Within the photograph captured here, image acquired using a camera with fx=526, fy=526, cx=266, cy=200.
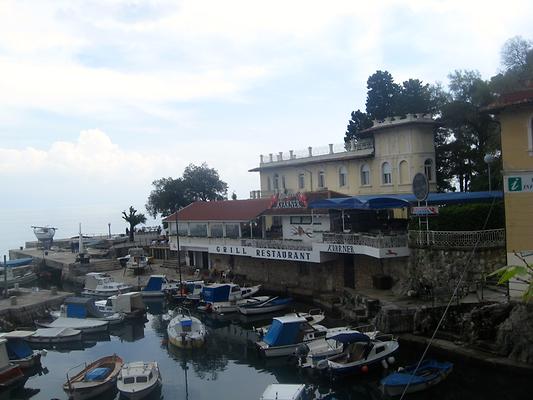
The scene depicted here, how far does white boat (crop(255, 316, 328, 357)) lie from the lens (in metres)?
28.3

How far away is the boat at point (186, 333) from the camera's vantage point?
31.0 metres

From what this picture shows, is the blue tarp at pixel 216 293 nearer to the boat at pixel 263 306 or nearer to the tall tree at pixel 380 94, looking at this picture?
the boat at pixel 263 306

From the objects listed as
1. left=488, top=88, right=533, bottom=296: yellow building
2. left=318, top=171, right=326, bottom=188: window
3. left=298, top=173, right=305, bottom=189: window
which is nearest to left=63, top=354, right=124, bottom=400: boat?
left=488, top=88, right=533, bottom=296: yellow building

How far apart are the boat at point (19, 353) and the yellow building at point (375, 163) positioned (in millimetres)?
30472

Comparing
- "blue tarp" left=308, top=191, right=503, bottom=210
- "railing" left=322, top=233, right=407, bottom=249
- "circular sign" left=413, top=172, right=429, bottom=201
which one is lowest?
"railing" left=322, top=233, right=407, bottom=249

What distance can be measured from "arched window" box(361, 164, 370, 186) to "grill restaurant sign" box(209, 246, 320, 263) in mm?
11643

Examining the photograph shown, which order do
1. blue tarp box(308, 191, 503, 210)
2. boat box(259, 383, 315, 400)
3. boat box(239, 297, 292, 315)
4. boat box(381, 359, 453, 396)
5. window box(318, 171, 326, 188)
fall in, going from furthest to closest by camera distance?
window box(318, 171, 326, 188), boat box(239, 297, 292, 315), blue tarp box(308, 191, 503, 210), boat box(381, 359, 453, 396), boat box(259, 383, 315, 400)

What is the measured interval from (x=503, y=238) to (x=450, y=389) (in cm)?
1070

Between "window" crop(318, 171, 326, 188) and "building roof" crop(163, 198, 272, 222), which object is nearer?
"building roof" crop(163, 198, 272, 222)

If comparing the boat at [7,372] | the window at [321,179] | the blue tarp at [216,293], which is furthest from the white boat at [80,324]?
the window at [321,179]

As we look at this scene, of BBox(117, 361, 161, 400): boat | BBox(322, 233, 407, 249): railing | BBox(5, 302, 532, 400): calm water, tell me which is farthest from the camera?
BBox(322, 233, 407, 249): railing

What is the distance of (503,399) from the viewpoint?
20547 mm

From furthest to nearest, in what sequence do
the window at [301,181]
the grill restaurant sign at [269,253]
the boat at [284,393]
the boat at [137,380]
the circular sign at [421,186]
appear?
1. the window at [301,181]
2. the grill restaurant sign at [269,253]
3. the circular sign at [421,186]
4. the boat at [137,380]
5. the boat at [284,393]

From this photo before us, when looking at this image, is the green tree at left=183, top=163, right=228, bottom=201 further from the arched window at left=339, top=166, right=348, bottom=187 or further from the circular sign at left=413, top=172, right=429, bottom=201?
the circular sign at left=413, top=172, right=429, bottom=201
